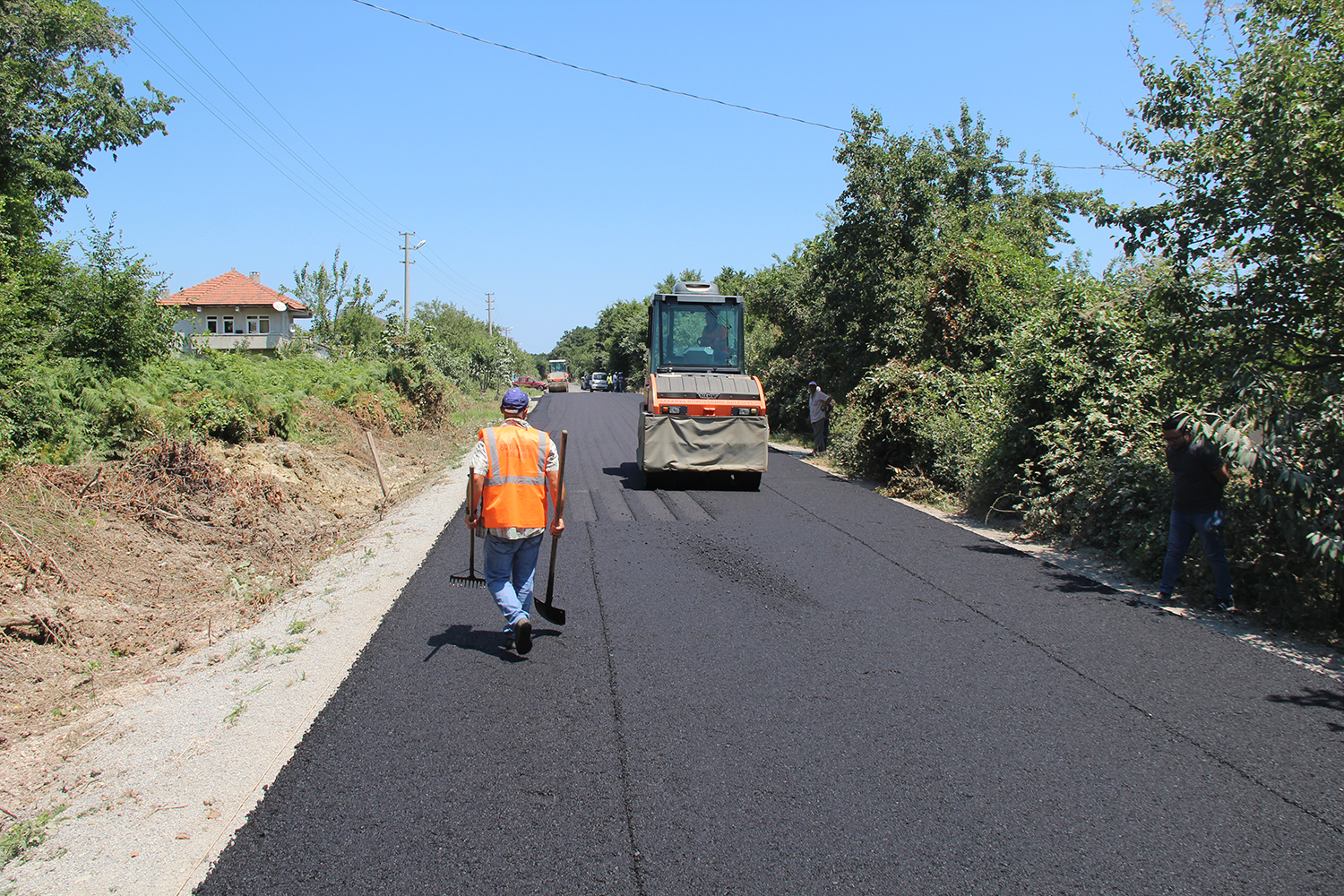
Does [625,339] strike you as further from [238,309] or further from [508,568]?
[508,568]

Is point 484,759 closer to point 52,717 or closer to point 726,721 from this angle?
point 726,721

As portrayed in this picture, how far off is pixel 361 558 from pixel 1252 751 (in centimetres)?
802

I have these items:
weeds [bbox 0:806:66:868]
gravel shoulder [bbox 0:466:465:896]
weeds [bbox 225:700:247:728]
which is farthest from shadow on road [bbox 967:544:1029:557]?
weeds [bbox 0:806:66:868]

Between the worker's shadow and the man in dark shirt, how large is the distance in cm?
552

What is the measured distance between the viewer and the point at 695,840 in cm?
379

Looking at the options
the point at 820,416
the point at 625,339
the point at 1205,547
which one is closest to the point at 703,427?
the point at 820,416

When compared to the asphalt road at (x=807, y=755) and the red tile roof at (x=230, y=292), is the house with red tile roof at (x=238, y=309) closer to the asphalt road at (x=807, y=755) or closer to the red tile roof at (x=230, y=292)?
the red tile roof at (x=230, y=292)

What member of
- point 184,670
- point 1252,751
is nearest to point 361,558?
point 184,670

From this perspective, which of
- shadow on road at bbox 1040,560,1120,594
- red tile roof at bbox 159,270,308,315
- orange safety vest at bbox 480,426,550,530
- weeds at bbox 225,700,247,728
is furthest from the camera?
red tile roof at bbox 159,270,308,315

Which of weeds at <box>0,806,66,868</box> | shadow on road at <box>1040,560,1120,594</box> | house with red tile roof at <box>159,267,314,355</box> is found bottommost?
weeds at <box>0,806,66,868</box>

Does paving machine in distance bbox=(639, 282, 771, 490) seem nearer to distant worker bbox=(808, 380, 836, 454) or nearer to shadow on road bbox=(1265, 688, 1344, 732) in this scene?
distant worker bbox=(808, 380, 836, 454)

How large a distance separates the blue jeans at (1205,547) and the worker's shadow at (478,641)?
5.48m

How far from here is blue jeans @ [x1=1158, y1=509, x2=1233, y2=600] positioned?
7.66 metres

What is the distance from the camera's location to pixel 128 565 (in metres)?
8.01
